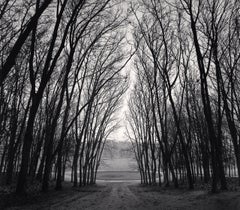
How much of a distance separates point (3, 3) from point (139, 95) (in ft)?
53.6

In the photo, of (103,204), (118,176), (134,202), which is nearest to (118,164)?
(118,176)

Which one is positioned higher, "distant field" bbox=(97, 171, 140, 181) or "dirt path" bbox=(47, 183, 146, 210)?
"dirt path" bbox=(47, 183, 146, 210)

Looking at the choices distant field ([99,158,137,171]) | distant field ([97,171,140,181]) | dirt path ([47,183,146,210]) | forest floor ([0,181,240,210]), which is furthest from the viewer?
distant field ([99,158,137,171])

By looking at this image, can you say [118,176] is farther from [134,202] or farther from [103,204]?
[103,204]

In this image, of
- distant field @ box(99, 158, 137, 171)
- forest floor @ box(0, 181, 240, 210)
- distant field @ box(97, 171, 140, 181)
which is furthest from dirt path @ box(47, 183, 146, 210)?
distant field @ box(99, 158, 137, 171)

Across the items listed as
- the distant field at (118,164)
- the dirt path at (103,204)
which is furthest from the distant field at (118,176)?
the dirt path at (103,204)

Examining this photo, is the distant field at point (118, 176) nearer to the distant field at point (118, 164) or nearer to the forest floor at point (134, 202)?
the distant field at point (118, 164)

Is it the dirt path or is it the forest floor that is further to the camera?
the dirt path

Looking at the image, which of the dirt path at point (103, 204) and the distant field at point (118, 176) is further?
the distant field at point (118, 176)

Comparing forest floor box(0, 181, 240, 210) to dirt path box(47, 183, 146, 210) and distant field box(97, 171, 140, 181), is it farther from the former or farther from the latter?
distant field box(97, 171, 140, 181)

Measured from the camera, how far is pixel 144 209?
254 inches

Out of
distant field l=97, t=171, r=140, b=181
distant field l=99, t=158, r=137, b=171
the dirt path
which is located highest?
the dirt path

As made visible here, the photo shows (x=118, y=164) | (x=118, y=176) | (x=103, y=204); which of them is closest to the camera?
(x=103, y=204)

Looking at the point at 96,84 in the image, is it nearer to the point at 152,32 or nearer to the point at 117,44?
the point at 117,44
